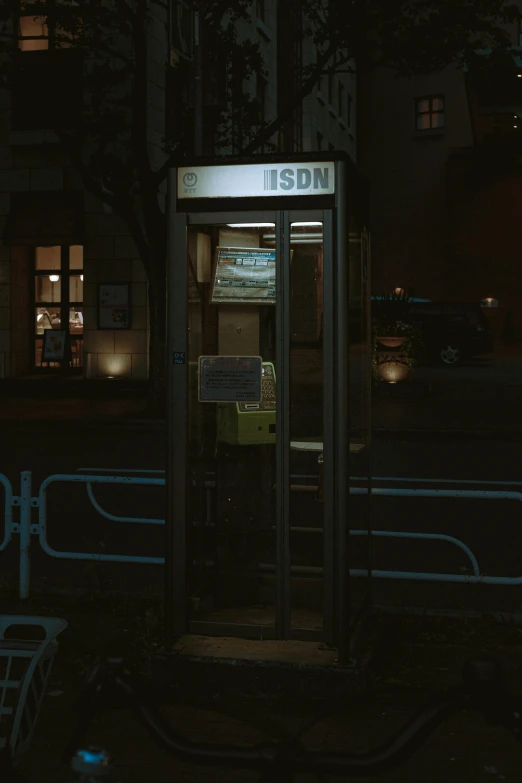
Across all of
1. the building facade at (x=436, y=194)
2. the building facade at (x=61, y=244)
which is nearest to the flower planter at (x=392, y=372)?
the building facade at (x=61, y=244)

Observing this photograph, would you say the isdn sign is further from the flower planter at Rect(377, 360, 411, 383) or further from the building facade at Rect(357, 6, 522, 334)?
the building facade at Rect(357, 6, 522, 334)

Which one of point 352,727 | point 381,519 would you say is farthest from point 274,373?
point 381,519

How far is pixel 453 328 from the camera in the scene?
114 ft

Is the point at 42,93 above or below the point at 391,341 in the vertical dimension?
above

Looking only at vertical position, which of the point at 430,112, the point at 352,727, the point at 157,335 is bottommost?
the point at 352,727

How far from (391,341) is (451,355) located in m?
10.4

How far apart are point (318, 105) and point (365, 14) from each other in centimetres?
2474

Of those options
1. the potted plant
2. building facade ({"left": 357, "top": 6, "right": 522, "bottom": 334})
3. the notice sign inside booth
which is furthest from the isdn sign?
building facade ({"left": 357, "top": 6, "right": 522, "bottom": 334})

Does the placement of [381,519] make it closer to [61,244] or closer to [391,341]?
[391,341]

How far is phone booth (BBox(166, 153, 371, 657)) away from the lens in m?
5.12

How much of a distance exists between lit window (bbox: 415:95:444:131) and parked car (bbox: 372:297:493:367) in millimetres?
19539

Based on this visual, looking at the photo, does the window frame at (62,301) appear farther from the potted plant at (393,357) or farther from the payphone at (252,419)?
the payphone at (252,419)

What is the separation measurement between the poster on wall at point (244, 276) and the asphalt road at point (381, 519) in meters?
1.09

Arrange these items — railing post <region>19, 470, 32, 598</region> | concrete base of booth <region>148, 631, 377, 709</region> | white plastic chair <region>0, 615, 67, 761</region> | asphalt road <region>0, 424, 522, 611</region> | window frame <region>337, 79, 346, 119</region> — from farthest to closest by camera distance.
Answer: window frame <region>337, 79, 346, 119</region>
asphalt road <region>0, 424, 522, 611</region>
railing post <region>19, 470, 32, 598</region>
concrete base of booth <region>148, 631, 377, 709</region>
white plastic chair <region>0, 615, 67, 761</region>
